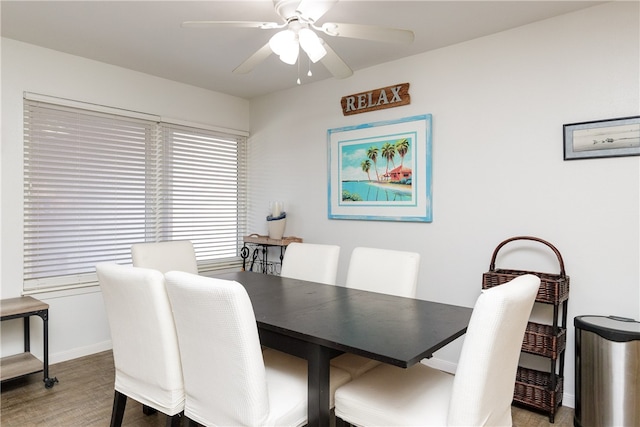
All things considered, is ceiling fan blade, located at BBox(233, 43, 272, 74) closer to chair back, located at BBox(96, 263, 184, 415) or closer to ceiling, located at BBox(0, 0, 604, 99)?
ceiling, located at BBox(0, 0, 604, 99)

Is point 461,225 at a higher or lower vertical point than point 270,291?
higher

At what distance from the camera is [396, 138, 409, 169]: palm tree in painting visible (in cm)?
316

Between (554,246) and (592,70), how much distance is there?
1.10 meters

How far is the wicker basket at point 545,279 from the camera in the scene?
2.25 metres

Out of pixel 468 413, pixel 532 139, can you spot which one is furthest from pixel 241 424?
pixel 532 139

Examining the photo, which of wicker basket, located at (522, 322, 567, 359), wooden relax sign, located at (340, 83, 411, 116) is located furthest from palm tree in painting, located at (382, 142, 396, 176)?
wicker basket, located at (522, 322, 567, 359)

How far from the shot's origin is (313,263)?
9.09ft

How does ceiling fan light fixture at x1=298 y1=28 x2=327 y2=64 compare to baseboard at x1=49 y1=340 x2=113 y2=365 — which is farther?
baseboard at x1=49 y1=340 x2=113 y2=365

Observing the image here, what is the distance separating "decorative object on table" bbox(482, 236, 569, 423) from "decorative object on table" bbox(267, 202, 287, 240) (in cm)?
201

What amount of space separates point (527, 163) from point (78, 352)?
3755mm

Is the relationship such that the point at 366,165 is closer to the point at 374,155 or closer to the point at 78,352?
the point at 374,155

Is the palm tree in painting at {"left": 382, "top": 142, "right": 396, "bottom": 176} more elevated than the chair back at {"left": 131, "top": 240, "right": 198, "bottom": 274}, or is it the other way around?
the palm tree in painting at {"left": 382, "top": 142, "right": 396, "bottom": 176}

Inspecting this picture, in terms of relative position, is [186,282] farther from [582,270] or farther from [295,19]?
[582,270]

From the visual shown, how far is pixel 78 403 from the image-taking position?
8.18ft
